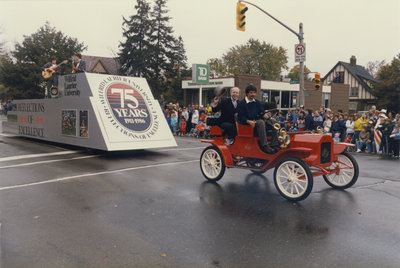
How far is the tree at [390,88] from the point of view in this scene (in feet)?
148

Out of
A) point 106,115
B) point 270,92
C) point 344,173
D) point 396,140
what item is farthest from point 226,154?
point 270,92

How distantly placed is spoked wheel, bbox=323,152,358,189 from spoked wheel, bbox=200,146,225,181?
7.15 ft

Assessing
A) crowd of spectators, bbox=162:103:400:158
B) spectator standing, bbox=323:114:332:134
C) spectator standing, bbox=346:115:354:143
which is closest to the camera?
crowd of spectators, bbox=162:103:400:158

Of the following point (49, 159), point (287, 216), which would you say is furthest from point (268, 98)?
point (287, 216)

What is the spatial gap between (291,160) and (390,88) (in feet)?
153

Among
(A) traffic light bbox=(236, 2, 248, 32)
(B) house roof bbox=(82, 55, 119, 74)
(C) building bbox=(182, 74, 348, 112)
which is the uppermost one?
(B) house roof bbox=(82, 55, 119, 74)

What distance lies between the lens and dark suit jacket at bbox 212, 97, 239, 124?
7539mm

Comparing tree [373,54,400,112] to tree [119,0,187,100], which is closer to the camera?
tree [373,54,400,112]

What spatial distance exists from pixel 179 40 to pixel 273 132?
54.0 metres

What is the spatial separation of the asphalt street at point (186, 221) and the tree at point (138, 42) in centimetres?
4672

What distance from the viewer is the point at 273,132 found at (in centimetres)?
688

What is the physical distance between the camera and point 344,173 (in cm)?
696

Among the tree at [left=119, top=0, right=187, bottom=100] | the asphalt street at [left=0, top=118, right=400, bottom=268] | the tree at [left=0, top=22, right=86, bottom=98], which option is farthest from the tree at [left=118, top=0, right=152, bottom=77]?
the asphalt street at [left=0, top=118, right=400, bottom=268]

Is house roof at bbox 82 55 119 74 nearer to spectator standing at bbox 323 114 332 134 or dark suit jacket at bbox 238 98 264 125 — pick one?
spectator standing at bbox 323 114 332 134
